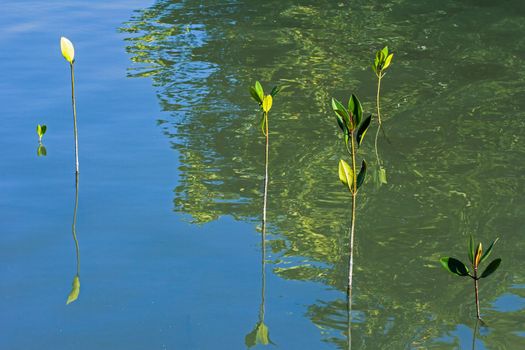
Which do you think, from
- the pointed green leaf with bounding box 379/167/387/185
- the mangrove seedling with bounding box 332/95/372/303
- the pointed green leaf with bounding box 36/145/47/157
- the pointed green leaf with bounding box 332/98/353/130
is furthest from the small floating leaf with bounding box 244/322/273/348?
the pointed green leaf with bounding box 36/145/47/157

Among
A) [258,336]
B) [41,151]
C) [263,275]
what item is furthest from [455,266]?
[41,151]

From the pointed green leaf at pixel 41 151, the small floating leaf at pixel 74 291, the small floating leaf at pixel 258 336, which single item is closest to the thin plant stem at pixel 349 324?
the small floating leaf at pixel 258 336

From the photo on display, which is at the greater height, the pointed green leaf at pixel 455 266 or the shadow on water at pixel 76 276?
the pointed green leaf at pixel 455 266

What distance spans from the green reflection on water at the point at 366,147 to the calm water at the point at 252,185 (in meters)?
0.02

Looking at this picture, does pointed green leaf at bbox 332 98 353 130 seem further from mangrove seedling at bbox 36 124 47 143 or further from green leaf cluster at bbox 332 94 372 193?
mangrove seedling at bbox 36 124 47 143

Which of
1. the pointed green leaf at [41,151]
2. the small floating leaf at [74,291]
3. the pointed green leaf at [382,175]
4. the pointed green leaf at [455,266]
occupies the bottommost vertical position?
the small floating leaf at [74,291]

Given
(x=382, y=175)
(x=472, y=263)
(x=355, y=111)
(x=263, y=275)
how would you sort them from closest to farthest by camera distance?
(x=472, y=263)
(x=355, y=111)
(x=263, y=275)
(x=382, y=175)

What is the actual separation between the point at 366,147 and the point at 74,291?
248 cm

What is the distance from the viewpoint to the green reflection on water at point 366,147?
450 centimetres

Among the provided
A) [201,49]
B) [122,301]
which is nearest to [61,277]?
[122,301]

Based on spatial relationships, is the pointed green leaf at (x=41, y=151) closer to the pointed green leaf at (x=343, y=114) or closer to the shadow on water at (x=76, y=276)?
the shadow on water at (x=76, y=276)

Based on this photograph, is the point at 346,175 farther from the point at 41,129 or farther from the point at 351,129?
the point at 41,129

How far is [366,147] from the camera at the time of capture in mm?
6184

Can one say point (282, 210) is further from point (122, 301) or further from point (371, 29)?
point (371, 29)
